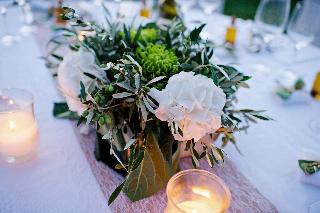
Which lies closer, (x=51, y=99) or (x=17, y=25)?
(x=51, y=99)

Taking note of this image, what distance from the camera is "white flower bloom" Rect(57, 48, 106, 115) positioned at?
0.65m

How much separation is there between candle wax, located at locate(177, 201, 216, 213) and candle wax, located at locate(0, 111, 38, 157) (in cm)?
39

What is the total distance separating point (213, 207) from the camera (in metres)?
0.58

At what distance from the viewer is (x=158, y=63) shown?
1.99 feet

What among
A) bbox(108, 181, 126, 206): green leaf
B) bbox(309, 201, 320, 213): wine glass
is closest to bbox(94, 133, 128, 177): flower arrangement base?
bbox(108, 181, 126, 206): green leaf

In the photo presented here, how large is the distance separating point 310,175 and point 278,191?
3.5 inches

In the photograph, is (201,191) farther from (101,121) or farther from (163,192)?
(101,121)

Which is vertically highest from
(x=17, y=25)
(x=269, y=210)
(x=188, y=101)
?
(x=188, y=101)

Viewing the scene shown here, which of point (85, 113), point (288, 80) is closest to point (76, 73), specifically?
point (85, 113)

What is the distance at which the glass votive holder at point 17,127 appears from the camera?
0.71 meters

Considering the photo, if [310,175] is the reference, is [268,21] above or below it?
above

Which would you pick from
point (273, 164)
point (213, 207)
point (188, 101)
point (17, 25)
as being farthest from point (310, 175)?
point (17, 25)

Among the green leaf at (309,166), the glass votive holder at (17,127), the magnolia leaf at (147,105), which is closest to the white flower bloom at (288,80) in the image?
the green leaf at (309,166)

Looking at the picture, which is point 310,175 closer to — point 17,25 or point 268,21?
point 268,21
